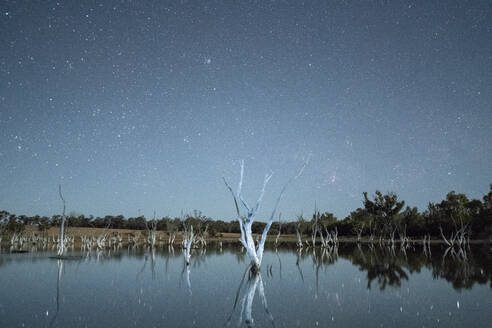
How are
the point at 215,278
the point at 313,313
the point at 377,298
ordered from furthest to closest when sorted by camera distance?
the point at 215,278 < the point at 377,298 < the point at 313,313

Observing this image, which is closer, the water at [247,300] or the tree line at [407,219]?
the water at [247,300]

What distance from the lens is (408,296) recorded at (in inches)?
410

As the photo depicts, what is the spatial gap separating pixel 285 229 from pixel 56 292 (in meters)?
102

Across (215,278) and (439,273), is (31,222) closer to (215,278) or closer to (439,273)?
(215,278)

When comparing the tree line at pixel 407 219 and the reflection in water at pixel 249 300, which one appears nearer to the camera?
the reflection in water at pixel 249 300

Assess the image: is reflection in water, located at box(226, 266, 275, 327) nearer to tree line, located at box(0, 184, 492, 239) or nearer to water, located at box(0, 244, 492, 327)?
water, located at box(0, 244, 492, 327)

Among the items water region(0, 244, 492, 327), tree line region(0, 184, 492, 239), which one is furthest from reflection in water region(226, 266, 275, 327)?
tree line region(0, 184, 492, 239)

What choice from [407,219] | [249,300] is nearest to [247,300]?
[249,300]

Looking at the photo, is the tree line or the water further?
the tree line

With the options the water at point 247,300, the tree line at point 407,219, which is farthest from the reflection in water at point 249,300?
the tree line at point 407,219

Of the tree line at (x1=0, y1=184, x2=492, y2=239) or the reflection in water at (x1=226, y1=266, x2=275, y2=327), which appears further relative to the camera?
the tree line at (x1=0, y1=184, x2=492, y2=239)

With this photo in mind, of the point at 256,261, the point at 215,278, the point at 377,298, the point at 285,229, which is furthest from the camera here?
the point at 285,229

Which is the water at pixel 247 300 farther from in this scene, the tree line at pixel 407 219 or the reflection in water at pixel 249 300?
the tree line at pixel 407 219

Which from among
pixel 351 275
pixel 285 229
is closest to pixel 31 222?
pixel 285 229
